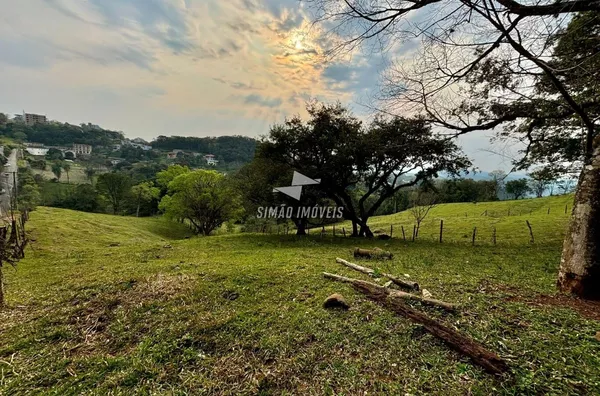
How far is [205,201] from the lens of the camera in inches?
1082

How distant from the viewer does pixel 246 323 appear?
3652mm

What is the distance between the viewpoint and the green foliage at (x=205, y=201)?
27422 mm

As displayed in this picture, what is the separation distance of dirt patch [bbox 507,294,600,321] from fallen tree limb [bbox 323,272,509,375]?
1.76 metres

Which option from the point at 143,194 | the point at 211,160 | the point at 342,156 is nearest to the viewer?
the point at 342,156

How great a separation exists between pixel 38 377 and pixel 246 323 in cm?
227

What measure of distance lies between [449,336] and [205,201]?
2716cm

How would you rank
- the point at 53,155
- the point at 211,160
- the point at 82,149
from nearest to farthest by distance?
the point at 53,155 < the point at 82,149 < the point at 211,160

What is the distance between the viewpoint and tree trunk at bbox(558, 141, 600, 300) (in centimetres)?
379

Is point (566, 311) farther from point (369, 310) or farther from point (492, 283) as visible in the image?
point (369, 310)

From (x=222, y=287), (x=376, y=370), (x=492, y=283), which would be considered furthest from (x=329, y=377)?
(x=492, y=283)

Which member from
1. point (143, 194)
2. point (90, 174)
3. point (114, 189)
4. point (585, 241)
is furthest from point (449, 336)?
point (90, 174)

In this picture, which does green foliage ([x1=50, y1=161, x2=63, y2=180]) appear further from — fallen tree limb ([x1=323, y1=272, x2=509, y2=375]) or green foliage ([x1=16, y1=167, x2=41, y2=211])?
fallen tree limb ([x1=323, y1=272, x2=509, y2=375])

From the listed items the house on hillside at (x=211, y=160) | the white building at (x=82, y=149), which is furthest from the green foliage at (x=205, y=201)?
the white building at (x=82, y=149)

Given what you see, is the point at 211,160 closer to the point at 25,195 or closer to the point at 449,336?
the point at 25,195
